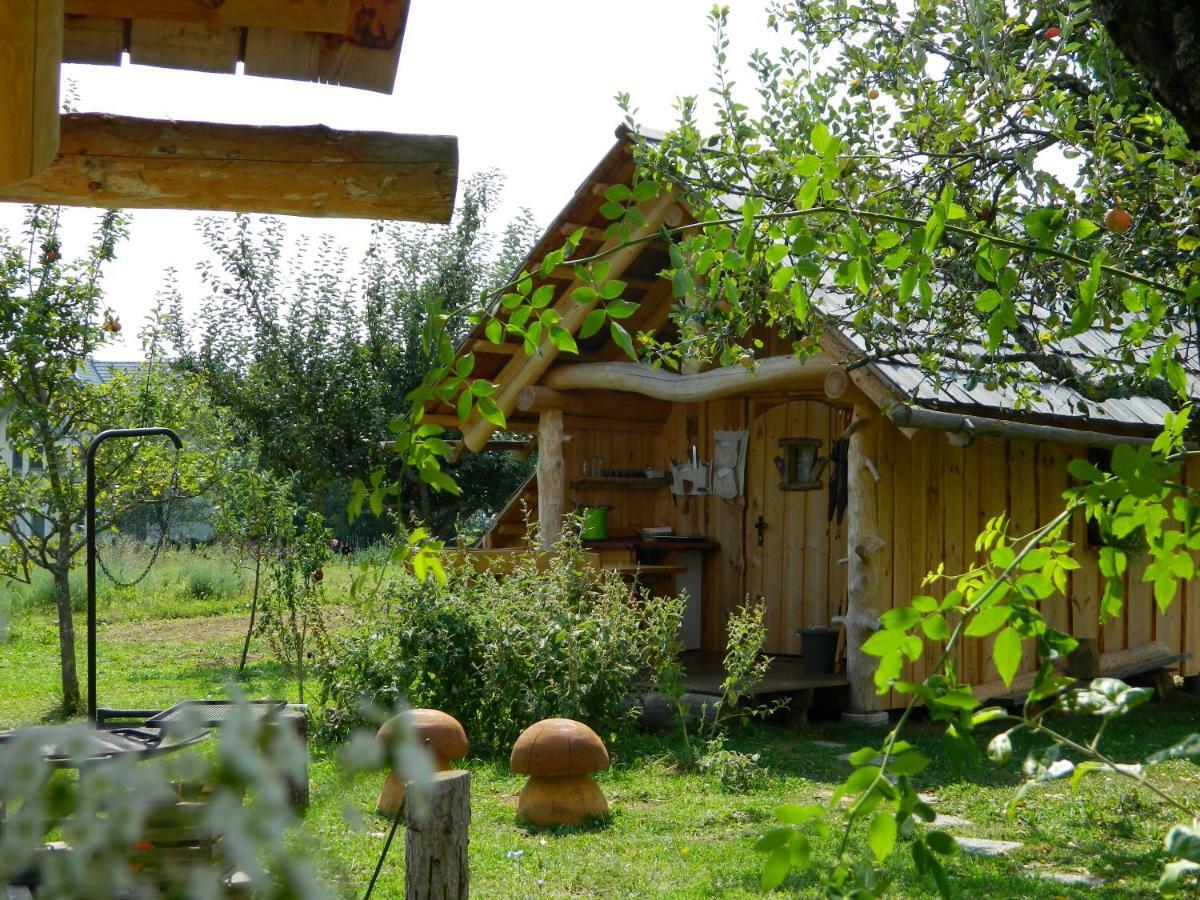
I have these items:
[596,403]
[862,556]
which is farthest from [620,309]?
[596,403]

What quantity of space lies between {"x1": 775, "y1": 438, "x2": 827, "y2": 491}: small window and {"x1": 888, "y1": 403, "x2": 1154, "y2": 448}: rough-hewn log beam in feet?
8.26

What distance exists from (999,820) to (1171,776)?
2.20 m

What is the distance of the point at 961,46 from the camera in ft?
24.0

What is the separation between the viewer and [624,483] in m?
12.5

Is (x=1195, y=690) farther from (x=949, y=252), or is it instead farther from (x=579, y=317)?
(x=949, y=252)

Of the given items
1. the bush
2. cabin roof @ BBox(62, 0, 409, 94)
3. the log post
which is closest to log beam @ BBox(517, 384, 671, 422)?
the bush

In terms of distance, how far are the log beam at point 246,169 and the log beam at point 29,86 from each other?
0.96m

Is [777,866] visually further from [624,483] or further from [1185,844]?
[624,483]

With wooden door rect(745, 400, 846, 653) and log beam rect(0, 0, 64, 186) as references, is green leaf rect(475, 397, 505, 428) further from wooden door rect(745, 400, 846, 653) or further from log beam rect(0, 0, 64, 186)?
wooden door rect(745, 400, 846, 653)

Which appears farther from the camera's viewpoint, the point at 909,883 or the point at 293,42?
the point at 909,883

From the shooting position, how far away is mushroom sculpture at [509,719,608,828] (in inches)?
269

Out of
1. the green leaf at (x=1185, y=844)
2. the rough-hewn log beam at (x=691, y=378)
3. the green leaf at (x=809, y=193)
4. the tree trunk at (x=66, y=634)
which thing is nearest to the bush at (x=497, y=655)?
the rough-hewn log beam at (x=691, y=378)

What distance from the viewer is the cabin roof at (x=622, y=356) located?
8.69m

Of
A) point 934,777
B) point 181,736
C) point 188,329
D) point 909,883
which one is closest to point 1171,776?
point 934,777
